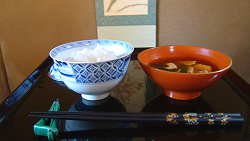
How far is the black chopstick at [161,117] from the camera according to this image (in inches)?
18.2

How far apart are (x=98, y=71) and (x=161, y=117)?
0.65 feet

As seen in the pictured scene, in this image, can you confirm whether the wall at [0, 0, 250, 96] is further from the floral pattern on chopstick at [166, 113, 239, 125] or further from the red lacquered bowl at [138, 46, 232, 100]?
the floral pattern on chopstick at [166, 113, 239, 125]

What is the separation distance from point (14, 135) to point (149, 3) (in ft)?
4.28

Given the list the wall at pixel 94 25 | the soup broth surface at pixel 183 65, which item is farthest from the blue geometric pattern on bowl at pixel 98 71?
the wall at pixel 94 25

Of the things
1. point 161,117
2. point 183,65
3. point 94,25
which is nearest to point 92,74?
point 161,117

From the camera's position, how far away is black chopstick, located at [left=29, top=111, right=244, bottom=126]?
46 cm

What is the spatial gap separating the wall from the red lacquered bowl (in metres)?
0.88

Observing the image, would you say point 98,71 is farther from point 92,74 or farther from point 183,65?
point 183,65

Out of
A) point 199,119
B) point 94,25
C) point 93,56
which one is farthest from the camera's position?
point 94,25

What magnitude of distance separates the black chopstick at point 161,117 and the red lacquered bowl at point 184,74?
10cm

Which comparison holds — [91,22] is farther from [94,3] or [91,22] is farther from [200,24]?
[200,24]

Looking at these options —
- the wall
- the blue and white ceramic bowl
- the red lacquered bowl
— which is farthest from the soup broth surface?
the wall

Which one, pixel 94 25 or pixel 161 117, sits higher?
pixel 94 25

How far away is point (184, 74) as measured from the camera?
20.2 inches
